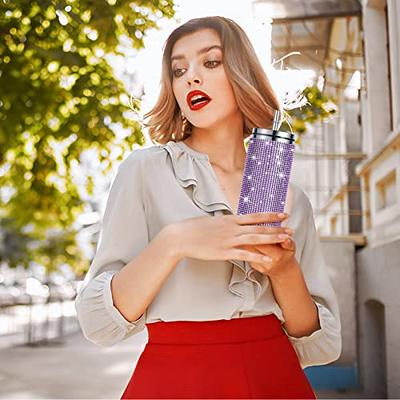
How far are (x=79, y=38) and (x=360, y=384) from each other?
2384mm

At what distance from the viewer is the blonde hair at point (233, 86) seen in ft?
4.00

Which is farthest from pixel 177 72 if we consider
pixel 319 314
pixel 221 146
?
pixel 319 314

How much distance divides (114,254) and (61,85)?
7.54ft

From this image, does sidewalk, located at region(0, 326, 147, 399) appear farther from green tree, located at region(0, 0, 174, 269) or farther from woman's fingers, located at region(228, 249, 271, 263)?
woman's fingers, located at region(228, 249, 271, 263)

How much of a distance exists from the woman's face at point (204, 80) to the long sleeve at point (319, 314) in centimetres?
27

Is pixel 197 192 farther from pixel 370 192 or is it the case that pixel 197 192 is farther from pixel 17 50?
pixel 370 192

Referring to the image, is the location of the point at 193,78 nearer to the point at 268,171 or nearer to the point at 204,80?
the point at 204,80

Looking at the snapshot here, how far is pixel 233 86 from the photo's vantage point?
1219 millimetres

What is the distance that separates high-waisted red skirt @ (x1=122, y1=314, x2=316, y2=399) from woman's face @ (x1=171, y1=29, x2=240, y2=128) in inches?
14.8

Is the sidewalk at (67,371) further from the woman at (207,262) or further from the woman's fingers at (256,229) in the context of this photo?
the woman's fingers at (256,229)

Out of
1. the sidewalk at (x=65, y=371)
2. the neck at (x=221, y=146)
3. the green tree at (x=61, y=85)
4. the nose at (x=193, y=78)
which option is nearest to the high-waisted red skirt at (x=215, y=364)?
the neck at (x=221, y=146)

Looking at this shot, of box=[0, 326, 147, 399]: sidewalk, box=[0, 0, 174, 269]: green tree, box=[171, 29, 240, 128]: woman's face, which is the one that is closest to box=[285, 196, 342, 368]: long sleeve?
box=[171, 29, 240, 128]: woman's face

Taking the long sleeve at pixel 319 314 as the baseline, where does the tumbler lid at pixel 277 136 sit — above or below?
above

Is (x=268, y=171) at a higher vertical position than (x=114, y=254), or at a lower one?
higher
